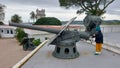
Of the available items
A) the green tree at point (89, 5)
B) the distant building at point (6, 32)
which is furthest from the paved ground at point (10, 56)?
the distant building at point (6, 32)

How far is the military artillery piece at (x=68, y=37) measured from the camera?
291 inches

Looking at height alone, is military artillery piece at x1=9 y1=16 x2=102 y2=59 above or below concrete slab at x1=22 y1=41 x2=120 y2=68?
above

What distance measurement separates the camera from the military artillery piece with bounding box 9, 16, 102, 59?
24.3 feet

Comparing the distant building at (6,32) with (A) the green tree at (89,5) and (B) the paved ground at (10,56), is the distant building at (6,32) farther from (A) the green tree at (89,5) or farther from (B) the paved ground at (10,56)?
(B) the paved ground at (10,56)

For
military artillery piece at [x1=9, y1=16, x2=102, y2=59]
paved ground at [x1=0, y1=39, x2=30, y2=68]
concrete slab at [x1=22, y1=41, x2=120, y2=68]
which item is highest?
military artillery piece at [x1=9, y1=16, x2=102, y2=59]

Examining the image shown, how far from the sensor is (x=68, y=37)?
767 cm

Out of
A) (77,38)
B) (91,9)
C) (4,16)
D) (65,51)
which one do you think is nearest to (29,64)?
(65,51)

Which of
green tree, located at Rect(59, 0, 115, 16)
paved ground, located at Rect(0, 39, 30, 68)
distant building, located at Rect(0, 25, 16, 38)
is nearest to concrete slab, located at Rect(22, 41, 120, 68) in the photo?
paved ground, located at Rect(0, 39, 30, 68)

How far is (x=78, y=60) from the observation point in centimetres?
712

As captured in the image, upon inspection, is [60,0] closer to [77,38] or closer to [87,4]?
[87,4]

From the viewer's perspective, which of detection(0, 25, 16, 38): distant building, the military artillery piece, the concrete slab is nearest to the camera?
the concrete slab

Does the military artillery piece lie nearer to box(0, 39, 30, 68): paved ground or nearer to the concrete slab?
the concrete slab

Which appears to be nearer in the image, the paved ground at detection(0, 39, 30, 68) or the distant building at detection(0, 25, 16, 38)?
the paved ground at detection(0, 39, 30, 68)

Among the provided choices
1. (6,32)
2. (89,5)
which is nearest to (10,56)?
(89,5)
